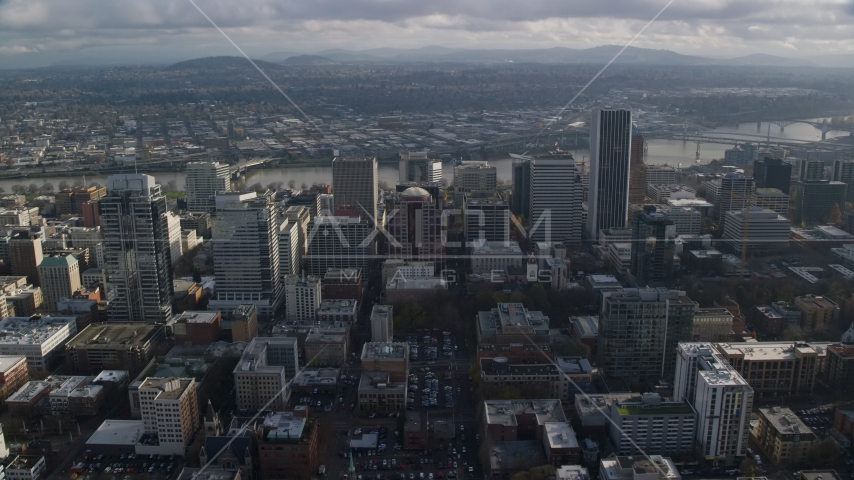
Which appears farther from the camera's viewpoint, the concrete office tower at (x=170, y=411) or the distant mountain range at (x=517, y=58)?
the distant mountain range at (x=517, y=58)

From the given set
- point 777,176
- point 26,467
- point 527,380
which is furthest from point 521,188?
point 26,467

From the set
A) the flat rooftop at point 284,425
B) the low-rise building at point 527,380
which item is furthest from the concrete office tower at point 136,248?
the low-rise building at point 527,380

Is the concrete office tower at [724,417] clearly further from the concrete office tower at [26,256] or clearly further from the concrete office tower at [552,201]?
the concrete office tower at [26,256]

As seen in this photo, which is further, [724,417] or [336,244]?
[336,244]

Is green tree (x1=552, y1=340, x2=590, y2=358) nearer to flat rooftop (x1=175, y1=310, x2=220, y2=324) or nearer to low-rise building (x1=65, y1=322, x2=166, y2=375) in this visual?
flat rooftop (x1=175, y1=310, x2=220, y2=324)

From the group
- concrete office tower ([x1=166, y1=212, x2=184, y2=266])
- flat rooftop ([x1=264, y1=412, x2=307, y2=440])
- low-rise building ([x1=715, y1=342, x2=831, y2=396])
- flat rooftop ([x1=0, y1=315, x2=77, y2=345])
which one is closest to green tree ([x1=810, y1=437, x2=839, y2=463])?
low-rise building ([x1=715, y1=342, x2=831, y2=396])

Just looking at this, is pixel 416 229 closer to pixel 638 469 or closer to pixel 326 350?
pixel 326 350
